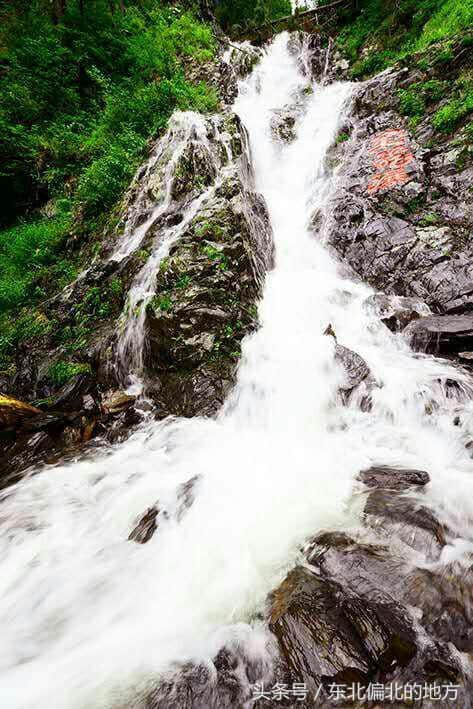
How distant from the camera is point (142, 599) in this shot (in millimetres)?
2484

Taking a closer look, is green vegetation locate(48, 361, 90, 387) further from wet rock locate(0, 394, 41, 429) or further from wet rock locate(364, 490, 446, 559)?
wet rock locate(364, 490, 446, 559)

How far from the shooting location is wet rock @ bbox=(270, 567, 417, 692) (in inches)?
69.0

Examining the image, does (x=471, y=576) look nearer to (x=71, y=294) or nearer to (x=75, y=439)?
(x=75, y=439)

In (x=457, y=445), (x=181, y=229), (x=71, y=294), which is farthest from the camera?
(x=71, y=294)

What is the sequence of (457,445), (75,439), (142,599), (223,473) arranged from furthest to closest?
(75,439) < (223,473) < (457,445) < (142,599)

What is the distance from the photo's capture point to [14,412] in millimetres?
4828

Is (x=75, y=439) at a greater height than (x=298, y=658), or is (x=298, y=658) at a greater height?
(x=75, y=439)

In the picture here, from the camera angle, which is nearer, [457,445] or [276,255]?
[457,445]

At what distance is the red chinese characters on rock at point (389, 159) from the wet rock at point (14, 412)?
850 cm

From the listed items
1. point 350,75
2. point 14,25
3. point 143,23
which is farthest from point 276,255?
point 143,23

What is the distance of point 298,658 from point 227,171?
8.63m

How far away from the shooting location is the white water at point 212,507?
2.12m

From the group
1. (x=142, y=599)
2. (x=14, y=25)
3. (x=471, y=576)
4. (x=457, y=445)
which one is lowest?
(x=142, y=599)

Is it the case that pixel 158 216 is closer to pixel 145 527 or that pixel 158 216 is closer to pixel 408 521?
pixel 145 527
